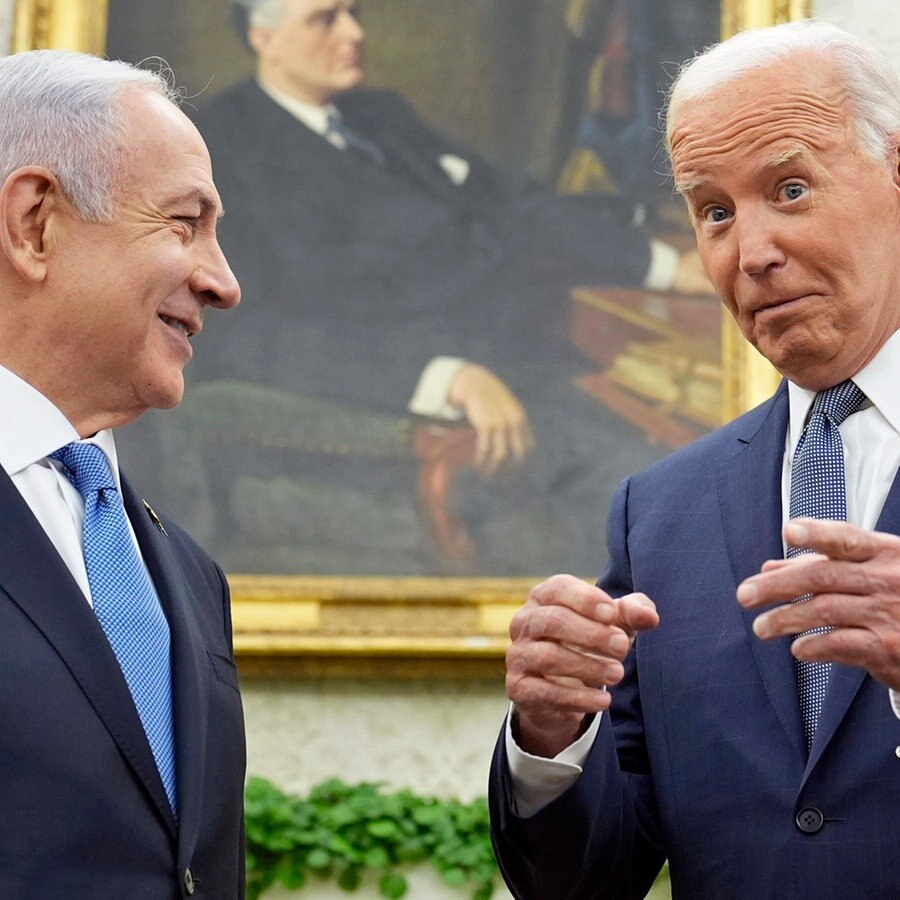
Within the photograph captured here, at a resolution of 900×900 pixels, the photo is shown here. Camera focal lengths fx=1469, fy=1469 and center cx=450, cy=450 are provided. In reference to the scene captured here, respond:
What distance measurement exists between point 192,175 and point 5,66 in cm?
31

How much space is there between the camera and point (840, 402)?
2129mm

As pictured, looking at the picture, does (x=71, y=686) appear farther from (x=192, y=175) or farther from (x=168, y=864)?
(x=192, y=175)

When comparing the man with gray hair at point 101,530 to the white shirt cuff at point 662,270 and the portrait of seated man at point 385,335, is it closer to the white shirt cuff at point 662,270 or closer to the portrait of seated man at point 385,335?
the portrait of seated man at point 385,335

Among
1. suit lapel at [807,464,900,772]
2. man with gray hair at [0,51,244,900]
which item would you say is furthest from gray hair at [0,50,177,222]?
suit lapel at [807,464,900,772]

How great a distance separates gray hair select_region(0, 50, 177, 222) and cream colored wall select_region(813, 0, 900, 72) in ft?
8.68

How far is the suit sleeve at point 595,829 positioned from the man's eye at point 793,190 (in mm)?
688

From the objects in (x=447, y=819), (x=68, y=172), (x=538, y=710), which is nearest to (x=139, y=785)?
(x=538, y=710)

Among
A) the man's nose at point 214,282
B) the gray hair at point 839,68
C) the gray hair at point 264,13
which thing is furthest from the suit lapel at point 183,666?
the gray hair at point 264,13

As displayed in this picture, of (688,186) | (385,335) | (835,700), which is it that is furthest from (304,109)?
(835,700)

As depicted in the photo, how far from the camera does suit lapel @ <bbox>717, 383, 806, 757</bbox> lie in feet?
6.39

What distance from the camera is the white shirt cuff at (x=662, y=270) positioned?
4.05 metres

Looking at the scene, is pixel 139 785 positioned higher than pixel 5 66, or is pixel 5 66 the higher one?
pixel 5 66

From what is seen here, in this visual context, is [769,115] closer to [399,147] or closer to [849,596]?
[849,596]

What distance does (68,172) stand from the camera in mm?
2076
